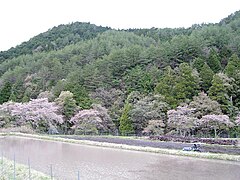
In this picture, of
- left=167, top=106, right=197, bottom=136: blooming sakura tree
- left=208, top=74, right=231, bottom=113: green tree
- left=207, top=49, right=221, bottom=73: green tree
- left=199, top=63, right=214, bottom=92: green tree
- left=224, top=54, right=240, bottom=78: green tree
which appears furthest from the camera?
left=207, top=49, right=221, bottom=73: green tree

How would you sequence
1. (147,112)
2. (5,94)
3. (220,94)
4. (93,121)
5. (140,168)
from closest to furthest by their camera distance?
(140,168), (220,94), (147,112), (93,121), (5,94)

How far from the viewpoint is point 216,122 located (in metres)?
28.3

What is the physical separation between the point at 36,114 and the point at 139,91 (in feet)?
43.8

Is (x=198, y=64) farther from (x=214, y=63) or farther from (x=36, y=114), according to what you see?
(x=36, y=114)

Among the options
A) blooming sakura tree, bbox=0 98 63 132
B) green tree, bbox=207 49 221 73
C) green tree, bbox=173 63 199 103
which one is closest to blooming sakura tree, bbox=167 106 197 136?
green tree, bbox=173 63 199 103

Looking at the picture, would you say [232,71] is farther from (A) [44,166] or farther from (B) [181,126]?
(A) [44,166]

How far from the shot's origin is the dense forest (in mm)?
30312

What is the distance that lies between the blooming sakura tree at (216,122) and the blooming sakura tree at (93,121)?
12.0 meters

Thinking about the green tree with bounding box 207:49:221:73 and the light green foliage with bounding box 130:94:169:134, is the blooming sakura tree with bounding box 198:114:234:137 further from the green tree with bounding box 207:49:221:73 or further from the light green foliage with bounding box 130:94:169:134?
the green tree with bounding box 207:49:221:73

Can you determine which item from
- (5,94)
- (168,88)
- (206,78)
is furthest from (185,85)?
(5,94)

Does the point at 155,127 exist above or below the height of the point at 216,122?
below

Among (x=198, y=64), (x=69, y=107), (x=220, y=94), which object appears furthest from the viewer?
(x=69, y=107)

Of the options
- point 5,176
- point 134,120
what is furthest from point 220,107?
point 5,176

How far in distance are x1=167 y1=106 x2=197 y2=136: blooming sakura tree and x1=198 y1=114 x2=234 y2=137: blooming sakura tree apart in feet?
2.83
